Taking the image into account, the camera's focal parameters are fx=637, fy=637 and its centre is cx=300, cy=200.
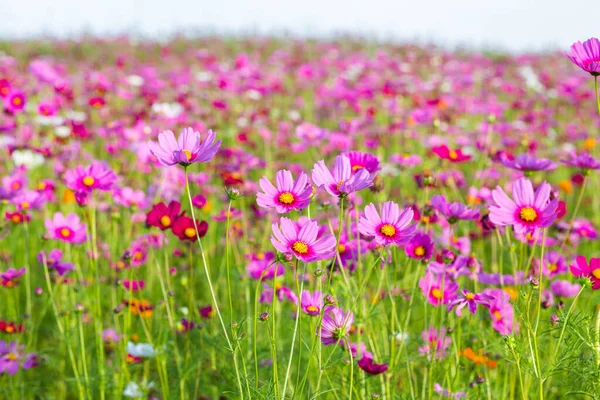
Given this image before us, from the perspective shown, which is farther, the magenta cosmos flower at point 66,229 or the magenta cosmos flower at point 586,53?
the magenta cosmos flower at point 66,229

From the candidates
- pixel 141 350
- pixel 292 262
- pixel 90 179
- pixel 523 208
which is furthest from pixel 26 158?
pixel 523 208

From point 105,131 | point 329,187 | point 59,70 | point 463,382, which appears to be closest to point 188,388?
point 463,382

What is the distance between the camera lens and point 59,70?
512cm

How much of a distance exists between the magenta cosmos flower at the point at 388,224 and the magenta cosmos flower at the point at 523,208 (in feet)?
0.55

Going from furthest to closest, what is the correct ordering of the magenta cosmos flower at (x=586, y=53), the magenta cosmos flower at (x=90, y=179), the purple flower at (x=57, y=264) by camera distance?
the purple flower at (x=57, y=264) → the magenta cosmos flower at (x=90, y=179) → the magenta cosmos flower at (x=586, y=53)

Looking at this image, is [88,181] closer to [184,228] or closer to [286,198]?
[184,228]

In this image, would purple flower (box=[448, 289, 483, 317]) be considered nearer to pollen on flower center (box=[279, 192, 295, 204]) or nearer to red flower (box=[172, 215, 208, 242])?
pollen on flower center (box=[279, 192, 295, 204])

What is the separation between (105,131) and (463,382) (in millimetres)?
2318

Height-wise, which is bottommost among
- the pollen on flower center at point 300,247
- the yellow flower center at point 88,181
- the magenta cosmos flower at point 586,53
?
the yellow flower center at point 88,181

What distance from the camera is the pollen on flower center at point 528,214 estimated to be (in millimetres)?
1270

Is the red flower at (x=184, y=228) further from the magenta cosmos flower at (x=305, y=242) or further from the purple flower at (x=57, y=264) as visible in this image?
the purple flower at (x=57, y=264)

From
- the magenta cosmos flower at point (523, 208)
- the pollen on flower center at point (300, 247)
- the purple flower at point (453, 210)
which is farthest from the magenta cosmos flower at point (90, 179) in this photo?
the magenta cosmos flower at point (523, 208)

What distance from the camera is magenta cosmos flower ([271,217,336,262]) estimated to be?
1176 mm

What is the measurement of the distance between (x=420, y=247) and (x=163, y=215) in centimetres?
65
